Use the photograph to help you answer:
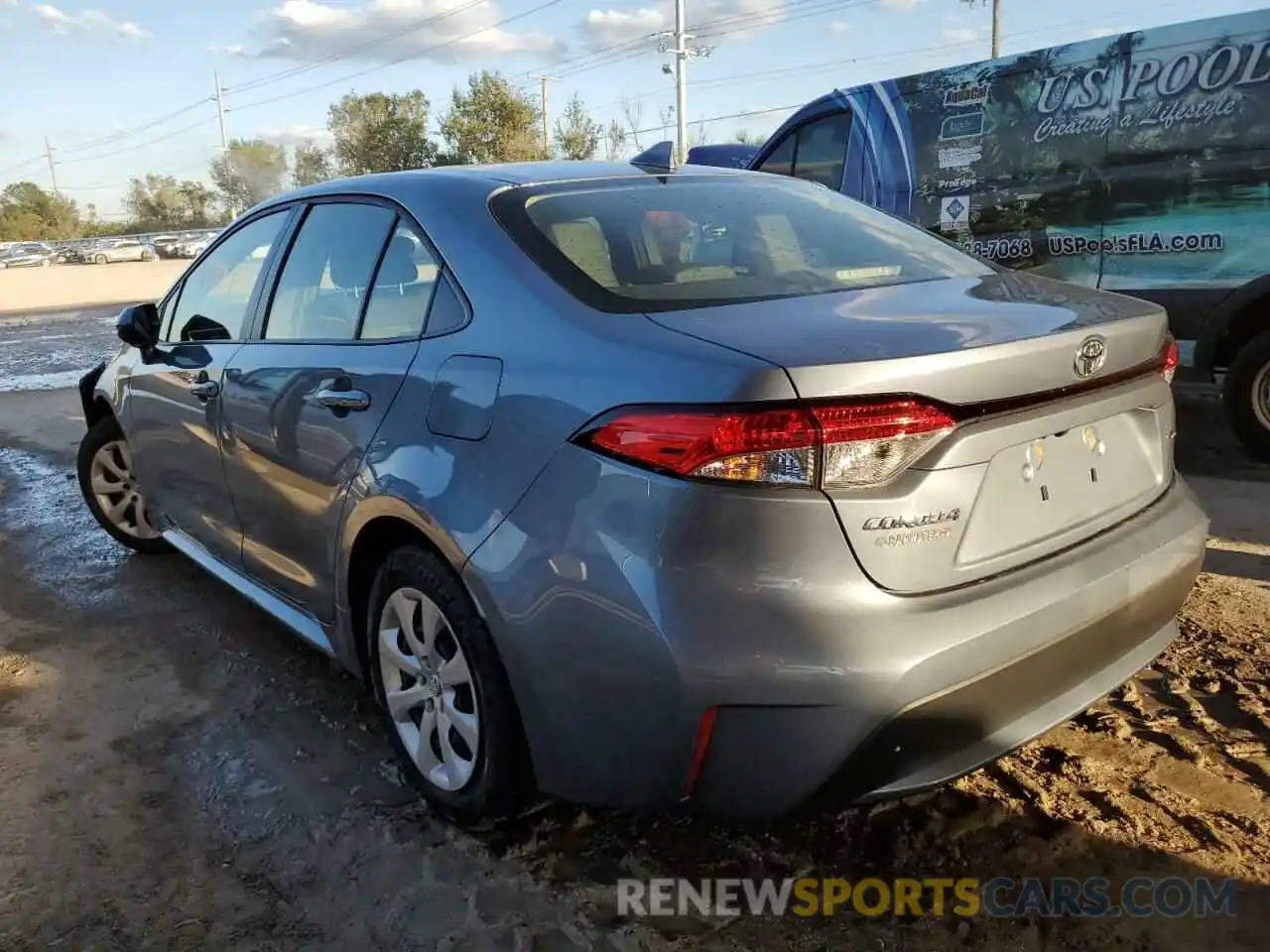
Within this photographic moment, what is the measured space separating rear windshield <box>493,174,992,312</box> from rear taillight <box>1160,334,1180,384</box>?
1.59 feet

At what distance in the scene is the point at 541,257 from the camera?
7.71ft

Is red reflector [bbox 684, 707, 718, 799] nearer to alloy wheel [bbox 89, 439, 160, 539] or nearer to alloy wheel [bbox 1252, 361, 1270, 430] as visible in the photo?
alloy wheel [bbox 89, 439, 160, 539]

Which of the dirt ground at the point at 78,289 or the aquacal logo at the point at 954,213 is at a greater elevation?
the aquacal logo at the point at 954,213

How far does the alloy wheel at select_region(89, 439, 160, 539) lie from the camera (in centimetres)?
470

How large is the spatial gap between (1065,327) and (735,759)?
112 centimetres

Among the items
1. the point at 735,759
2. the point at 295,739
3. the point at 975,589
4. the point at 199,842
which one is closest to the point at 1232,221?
the point at 975,589

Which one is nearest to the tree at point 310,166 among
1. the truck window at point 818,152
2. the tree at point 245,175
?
the tree at point 245,175

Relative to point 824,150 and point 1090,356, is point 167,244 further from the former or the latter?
point 1090,356

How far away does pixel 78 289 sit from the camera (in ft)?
89.7

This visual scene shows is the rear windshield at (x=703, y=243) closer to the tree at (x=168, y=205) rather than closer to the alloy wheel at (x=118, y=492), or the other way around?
the alloy wheel at (x=118, y=492)

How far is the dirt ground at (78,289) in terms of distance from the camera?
22.0 m

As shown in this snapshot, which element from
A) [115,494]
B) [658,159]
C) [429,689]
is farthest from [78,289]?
[429,689]

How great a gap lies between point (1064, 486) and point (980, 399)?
1.16ft

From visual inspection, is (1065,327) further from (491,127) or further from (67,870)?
(491,127)
